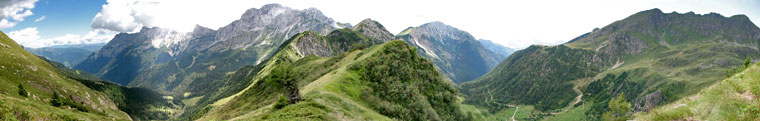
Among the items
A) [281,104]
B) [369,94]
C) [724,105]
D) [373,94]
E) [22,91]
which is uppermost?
[22,91]

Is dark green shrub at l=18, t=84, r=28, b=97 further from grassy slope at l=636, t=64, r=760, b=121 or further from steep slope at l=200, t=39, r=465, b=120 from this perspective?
grassy slope at l=636, t=64, r=760, b=121

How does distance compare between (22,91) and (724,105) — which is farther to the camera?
(22,91)

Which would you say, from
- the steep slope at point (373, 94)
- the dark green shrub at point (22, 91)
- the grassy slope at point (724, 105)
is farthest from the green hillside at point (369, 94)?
the dark green shrub at point (22, 91)

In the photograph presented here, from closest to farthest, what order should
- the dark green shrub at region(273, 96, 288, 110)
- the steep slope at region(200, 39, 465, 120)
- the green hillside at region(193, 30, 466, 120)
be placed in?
the steep slope at region(200, 39, 465, 120), the green hillside at region(193, 30, 466, 120), the dark green shrub at region(273, 96, 288, 110)

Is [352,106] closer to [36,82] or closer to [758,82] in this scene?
[758,82]

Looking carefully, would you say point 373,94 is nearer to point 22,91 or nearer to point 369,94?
point 369,94

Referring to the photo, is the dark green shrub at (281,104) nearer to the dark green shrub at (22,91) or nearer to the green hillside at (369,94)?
the green hillside at (369,94)

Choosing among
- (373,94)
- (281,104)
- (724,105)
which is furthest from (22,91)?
(724,105)

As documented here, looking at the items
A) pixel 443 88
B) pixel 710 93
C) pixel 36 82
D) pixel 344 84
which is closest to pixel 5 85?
pixel 36 82

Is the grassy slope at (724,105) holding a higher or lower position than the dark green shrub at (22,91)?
lower

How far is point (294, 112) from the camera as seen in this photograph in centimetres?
4350

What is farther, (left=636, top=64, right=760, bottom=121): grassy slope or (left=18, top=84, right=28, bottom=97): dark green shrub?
(left=18, top=84, right=28, bottom=97): dark green shrub

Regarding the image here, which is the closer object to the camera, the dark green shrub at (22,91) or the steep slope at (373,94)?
the steep slope at (373,94)

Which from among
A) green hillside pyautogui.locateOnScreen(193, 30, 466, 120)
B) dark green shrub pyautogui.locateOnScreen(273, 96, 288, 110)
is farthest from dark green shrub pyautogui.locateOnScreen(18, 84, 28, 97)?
dark green shrub pyautogui.locateOnScreen(273, 96, 288, 110)
